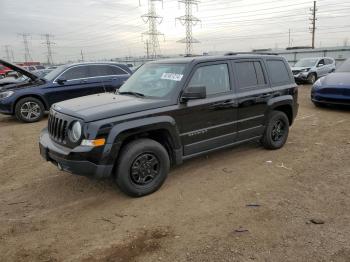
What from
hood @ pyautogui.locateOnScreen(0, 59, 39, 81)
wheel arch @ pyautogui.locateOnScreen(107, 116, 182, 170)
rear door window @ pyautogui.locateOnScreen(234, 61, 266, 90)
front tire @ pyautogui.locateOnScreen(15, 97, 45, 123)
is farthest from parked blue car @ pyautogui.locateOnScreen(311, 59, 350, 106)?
hood @ pyautogui.locateOnScreen(0, 59, 39, 81)

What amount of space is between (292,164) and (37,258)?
4.11 meters

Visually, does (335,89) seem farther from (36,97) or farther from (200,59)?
(36,97)

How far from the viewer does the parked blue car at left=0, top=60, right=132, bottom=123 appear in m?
9.34

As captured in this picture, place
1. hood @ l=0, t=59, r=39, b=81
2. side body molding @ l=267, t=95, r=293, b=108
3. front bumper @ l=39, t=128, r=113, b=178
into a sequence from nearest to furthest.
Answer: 1. front bumper @ l=39, t=128, r=113, b=178
2. side body molding @ l=267, t=95, r=293, b=108
3. hood @ l=0, t=59, r=39, b=81

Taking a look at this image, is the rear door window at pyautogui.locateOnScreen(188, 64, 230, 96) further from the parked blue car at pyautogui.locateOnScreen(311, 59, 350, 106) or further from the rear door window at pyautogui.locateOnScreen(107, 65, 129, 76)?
the rear door window at pyautogui.locateOnScreen(107, 65, 129, 76)

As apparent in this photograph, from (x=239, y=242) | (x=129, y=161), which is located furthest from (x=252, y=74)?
(x=239, y=242)

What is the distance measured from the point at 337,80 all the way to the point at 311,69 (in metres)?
8.75

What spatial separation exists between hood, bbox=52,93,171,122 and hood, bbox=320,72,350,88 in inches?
282

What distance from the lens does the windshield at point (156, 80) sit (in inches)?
181

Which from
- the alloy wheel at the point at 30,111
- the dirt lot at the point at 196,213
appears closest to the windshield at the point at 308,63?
the dirt lot at the point at 196,213

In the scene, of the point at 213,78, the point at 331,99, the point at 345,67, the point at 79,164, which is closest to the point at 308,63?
the point at 345,67

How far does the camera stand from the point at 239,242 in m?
3.21

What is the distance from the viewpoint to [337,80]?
380 inches

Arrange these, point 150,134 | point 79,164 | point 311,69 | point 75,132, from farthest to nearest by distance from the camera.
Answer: point 311,69 → point 150,134 → point 75,132 → point 79,164
